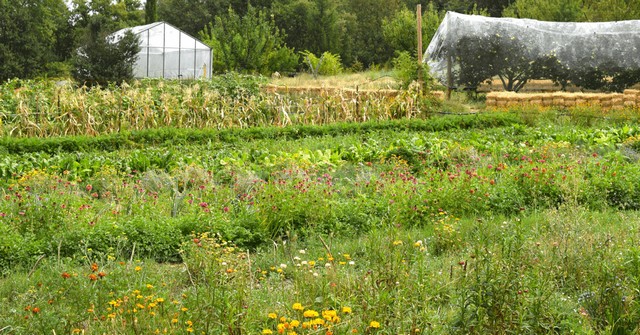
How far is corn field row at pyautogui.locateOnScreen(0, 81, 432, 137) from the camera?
14.1 metres

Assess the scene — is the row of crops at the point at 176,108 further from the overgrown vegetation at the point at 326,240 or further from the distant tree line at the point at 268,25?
the distant tree line at the point at 268,25

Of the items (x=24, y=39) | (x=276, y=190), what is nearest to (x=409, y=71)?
(x=276, y=190)

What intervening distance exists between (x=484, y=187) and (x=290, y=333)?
4.82 metres

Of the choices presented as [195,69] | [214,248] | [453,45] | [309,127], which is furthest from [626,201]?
[195,69]

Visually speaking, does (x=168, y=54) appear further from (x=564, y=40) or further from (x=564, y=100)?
(x=564, y=100)

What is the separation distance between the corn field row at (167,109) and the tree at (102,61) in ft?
27.5

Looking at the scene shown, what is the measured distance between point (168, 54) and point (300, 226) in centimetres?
2604

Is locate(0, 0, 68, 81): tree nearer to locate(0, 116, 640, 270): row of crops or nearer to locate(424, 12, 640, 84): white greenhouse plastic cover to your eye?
locate(424, 12, 640, 84): white greenhouse plastic cover

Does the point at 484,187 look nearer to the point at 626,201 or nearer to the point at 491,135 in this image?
the point at 626,201

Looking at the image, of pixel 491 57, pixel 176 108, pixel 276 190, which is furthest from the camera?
pixel 491 57

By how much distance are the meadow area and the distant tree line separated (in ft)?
52.0

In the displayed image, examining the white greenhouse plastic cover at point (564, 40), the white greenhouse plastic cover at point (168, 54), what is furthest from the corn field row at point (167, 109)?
the white greenhouse plastic cover at point (168, 54)

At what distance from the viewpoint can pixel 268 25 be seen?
133 feet

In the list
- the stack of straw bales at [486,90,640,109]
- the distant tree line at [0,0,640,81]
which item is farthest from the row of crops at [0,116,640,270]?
the distant tree line at [0,0,640,81]
